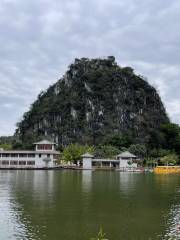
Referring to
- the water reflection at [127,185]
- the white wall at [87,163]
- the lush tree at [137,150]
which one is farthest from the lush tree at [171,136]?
the water reflection at [127,185]

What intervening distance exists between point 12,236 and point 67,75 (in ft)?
531

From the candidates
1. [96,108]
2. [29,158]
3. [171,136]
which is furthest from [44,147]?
[171,136]

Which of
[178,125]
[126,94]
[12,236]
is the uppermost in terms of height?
[126,94]

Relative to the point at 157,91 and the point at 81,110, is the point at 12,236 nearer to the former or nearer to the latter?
the point at 81,110

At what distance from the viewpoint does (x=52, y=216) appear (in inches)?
1078

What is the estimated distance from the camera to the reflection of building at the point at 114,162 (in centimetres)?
11481

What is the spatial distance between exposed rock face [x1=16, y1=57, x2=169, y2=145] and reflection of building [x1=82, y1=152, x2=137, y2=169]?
3414 cm

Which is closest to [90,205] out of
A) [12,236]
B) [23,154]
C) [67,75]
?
[12,236]

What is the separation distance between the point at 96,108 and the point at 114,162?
49130mm

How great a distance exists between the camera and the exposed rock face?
526 ft

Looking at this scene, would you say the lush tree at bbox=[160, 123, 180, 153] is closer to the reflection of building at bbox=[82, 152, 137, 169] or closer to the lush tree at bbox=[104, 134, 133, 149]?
the lush tree at bbox=[104, 134, 133, 149]

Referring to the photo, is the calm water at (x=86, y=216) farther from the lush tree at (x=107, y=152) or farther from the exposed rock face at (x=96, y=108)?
the exposed rock face at (x=96, y=108)

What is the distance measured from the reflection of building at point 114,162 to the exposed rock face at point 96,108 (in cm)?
3414

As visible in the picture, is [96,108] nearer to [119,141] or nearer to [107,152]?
[119,141]
